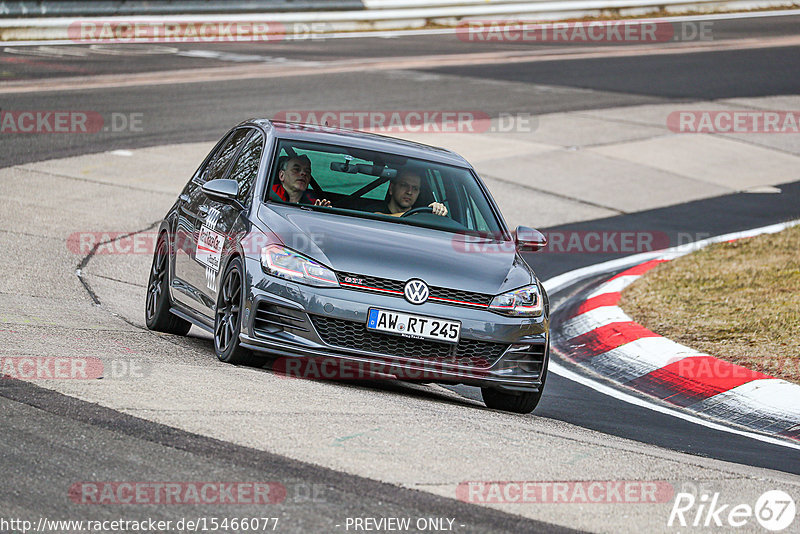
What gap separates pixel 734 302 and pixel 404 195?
4131 millimetres

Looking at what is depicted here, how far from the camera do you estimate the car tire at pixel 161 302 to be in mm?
9117

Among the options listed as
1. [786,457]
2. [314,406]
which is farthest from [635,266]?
[314,406]

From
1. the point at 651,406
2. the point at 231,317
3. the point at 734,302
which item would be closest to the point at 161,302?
the point at 231,317

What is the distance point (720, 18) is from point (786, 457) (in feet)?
108

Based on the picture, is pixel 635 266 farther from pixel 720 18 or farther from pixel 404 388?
pixel 720 18

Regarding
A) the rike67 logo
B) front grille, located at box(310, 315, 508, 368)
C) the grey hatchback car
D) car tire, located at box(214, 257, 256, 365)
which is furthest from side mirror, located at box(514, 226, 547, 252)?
the rike67 logo

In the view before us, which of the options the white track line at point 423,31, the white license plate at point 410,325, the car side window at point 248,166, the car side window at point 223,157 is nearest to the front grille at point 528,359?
the white license plate at point 410,325

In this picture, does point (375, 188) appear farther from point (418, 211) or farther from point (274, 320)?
point (274, 320)

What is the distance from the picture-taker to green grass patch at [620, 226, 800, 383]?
384 inches

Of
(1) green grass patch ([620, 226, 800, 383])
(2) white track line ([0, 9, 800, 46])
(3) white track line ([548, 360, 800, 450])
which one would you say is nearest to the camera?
(3) white track line ([548, 360, 800, 450])

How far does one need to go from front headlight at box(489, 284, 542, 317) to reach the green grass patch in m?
2.38

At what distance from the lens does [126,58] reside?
25.0 m

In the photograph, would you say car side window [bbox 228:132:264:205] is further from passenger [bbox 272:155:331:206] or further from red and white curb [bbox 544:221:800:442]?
red and white curb [bbox 544:221:800:442]

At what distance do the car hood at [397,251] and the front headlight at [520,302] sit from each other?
0.16 feet
